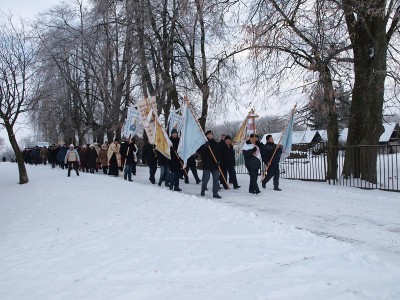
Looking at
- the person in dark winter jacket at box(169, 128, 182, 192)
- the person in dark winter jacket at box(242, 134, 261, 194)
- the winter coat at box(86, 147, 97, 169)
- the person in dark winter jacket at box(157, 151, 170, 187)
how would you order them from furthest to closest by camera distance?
the winter coat at box(86, 147, 97, 169) → the person in dark winter jacket at box(157, 151, 170, 187) → the person in dark winter jacket at box(169, 128, 182, 192) → the person in dark winter jacket at box(242, 134, 261, 194)

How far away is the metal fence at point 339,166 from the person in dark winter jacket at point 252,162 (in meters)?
3.53

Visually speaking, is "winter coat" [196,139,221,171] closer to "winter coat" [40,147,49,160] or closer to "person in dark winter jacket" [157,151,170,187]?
"person in dark winter jacket" [157,151,170,187]

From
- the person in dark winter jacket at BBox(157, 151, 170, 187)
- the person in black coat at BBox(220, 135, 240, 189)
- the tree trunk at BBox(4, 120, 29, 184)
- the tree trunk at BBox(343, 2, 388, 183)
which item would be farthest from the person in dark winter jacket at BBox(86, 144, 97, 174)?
the tree trunk at BBox(343, 2, 388, 183)

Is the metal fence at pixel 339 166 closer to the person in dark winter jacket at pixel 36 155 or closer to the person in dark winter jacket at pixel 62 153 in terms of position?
the person in dark winter jacket at pixel 62 153

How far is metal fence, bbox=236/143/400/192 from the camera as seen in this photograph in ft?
40.5

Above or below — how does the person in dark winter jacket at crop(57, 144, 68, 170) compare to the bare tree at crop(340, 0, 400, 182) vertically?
below

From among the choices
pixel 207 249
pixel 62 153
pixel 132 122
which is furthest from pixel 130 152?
pixel 62 153

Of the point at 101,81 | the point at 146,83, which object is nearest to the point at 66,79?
the point at 101,81

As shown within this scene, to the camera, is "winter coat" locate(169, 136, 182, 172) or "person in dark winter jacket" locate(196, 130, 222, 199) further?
"winter coat" locate(169, 136, 182, 172)

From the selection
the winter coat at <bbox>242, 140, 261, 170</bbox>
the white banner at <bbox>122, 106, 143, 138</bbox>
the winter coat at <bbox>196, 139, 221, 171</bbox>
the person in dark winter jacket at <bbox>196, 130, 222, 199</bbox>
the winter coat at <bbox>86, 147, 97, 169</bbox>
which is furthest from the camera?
the winter coat at <bbox>86, 147, 97, 169</bbox>

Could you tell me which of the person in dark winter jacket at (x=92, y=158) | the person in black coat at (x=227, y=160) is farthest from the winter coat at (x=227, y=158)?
the person in dark winter jacket at (x=92, y=158)

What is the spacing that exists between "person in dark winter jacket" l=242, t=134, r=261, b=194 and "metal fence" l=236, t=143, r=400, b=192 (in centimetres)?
353

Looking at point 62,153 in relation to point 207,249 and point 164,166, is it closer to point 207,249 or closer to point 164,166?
point 164,166

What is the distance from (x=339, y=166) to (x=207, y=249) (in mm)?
10363
